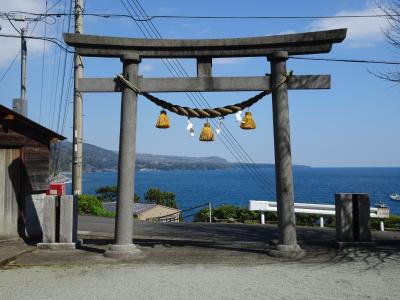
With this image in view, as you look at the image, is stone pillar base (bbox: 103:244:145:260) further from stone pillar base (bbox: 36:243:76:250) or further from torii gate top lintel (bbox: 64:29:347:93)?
torii gate top lintel (bbox: 64:29:347:93)

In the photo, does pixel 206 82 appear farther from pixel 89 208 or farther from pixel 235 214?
pixel 89 208

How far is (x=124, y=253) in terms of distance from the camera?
8.12 meters

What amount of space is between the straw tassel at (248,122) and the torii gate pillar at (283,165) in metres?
0.51

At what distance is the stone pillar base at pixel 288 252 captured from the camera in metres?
8.14

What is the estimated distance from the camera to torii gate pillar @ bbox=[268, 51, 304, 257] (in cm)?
827

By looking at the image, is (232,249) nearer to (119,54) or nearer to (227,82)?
(227,82)

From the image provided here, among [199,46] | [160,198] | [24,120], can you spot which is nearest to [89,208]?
[24,120]

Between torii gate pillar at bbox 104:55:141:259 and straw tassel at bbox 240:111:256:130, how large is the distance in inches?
93.1

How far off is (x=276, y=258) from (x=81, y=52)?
5.96m

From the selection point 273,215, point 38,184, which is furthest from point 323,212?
point 38,184

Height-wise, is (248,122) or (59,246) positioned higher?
(248,122)

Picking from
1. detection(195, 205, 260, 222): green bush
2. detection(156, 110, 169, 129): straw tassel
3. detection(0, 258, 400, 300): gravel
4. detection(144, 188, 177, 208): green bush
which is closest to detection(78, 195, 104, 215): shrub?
detection(195, 205, 260, 222): green bush

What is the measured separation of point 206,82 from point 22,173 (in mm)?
5465

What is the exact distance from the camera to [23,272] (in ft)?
23.0
